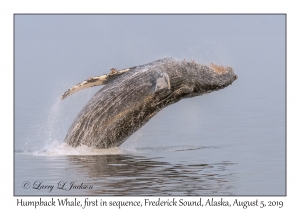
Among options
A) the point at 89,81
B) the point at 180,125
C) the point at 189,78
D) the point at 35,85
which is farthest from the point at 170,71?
the point at 35,85

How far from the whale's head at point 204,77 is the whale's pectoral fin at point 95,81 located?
82.4 inches

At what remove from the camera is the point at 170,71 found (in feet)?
81.1

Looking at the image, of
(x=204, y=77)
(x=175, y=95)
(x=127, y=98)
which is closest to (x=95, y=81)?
(x=127, y=98)

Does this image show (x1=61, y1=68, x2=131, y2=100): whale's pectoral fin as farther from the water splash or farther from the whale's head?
the whale's head

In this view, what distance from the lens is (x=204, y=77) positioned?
83.0 feet

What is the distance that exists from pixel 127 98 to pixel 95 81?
118cm

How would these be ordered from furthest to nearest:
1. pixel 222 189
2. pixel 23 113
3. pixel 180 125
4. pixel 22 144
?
pixel 23 113 < pixel 180 125 < pixel 22 144 < pixel 222 189

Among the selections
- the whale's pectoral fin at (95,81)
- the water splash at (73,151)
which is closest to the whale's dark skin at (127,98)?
the whale's pectoral fin at (95,81)

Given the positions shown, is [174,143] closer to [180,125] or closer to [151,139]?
[151,139]

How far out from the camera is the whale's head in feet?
82.2

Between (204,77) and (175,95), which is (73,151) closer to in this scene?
(175,95)

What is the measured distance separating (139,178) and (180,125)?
442 inches

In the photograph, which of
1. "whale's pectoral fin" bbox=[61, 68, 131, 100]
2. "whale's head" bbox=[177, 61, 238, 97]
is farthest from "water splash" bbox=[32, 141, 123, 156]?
"whale's head" bbox=[177, 61, 238, 97]

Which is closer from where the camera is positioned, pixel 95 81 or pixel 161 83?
pixel 161 83
